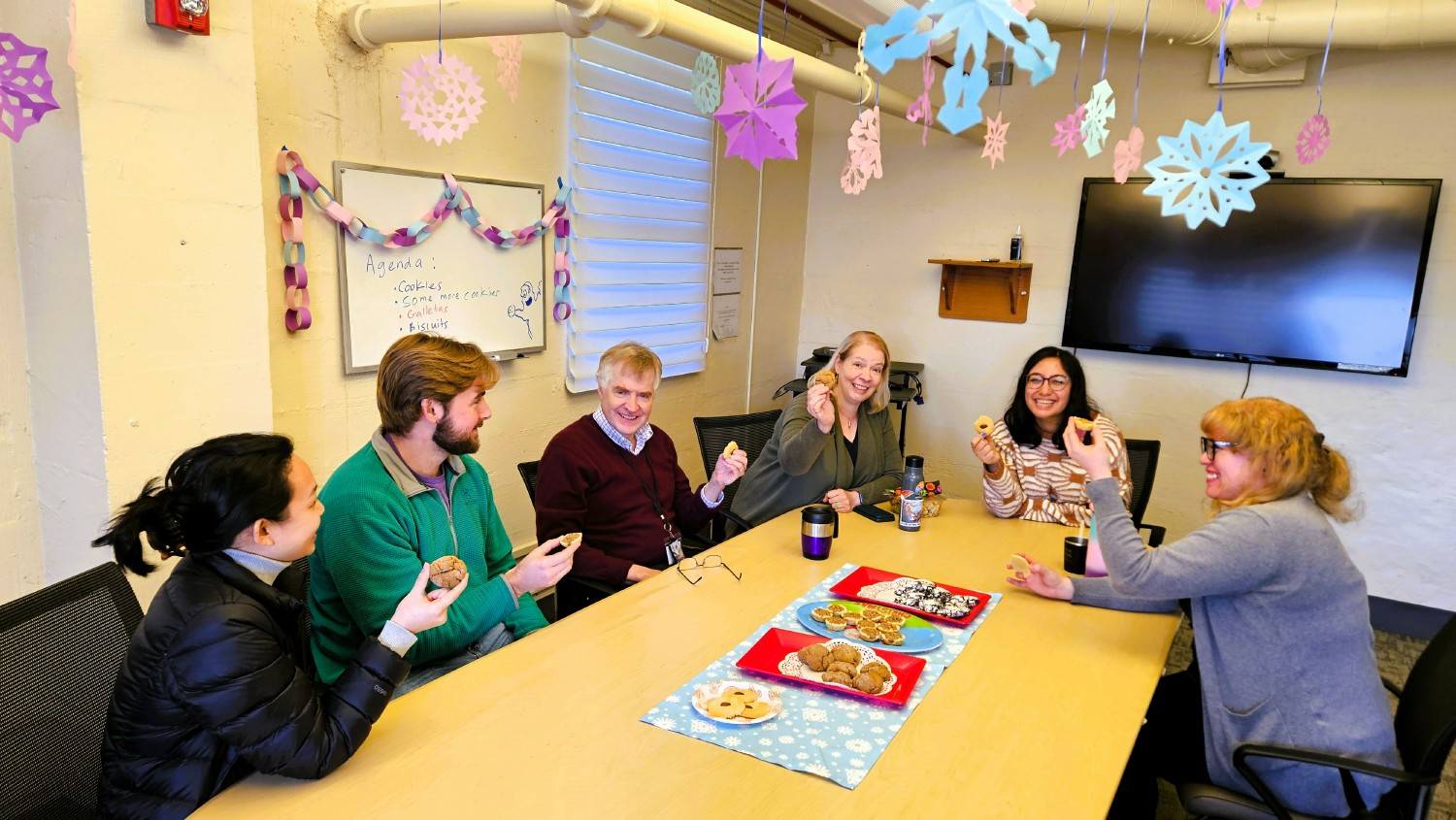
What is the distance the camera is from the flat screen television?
154 inches

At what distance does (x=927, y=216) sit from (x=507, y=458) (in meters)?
2.77

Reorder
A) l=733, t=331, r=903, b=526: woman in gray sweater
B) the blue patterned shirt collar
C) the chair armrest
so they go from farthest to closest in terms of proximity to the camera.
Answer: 1. l=733, t=331, r=903, b=526: woman in gray sweater
2. the blue patterned shirt collar
3. the chair armrest

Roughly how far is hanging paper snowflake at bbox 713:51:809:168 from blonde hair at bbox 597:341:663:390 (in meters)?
0.81

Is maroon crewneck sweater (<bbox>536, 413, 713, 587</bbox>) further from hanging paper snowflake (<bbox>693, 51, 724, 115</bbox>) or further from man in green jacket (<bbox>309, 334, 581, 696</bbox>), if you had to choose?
hanging paper snowflake (<bbox>693, 51, 724, 115</bbox>)

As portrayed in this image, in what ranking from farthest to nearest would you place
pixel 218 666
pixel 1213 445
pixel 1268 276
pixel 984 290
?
1. pixel 984 290
2. pixel 1268 276
3. pixel 1213 445
4. pixel 218 666

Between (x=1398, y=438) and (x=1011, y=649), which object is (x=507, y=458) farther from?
(x=1398, y=438)

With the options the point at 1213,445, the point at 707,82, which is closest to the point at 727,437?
the point at 707,82

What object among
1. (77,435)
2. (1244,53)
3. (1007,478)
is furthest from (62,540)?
(1244,53)

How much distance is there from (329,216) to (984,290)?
Result: 3.41 m

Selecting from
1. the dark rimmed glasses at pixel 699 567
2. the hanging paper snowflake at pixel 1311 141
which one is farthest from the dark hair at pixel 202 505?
the hanging paper snowflake at pixel 1311 141

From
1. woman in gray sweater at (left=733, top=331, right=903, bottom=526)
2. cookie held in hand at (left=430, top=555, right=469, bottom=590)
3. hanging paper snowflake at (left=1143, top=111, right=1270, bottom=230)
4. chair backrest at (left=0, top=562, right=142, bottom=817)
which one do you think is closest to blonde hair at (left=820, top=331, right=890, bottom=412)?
woman in gray sweater at (left=733, top=331, right=903, bottom=526)

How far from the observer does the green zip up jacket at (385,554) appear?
1.89 metres

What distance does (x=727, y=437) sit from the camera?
3484 millimetres

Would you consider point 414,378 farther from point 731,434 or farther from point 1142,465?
point 1142,465
